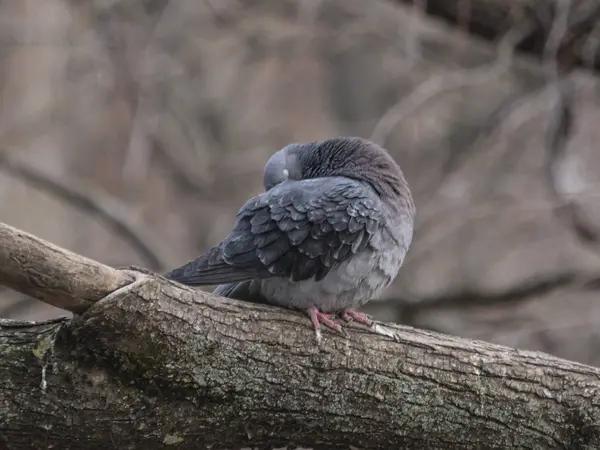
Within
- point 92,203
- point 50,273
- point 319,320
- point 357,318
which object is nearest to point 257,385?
point 319,320

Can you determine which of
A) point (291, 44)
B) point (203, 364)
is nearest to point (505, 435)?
point (203, 364)

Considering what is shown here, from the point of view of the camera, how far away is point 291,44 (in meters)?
6.37

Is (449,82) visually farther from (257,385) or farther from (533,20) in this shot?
(257,385)

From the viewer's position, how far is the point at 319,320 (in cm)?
268

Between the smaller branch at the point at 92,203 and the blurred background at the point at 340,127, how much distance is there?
0.02m

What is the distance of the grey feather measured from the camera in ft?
8.98

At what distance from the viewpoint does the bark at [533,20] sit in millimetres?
4484

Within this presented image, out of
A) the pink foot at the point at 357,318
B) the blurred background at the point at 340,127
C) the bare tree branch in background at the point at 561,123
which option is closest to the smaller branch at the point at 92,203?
Answer: the blurred background at the point at 340,127

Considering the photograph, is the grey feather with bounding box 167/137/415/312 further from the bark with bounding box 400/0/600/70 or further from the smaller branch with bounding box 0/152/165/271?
the bark with bounding box 400/0/600/70

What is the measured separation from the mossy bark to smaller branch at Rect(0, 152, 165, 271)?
7.55 ft

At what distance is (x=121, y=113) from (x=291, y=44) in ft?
6.06

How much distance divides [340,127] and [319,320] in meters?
5.29

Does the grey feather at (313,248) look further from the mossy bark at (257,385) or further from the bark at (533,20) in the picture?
the bark at (533,20)

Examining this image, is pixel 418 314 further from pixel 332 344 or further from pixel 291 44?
pixel 291 44
